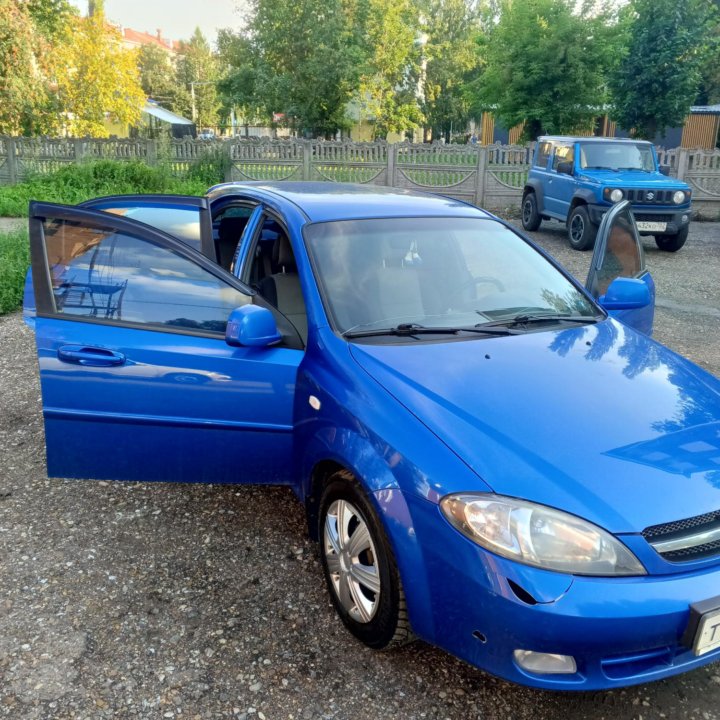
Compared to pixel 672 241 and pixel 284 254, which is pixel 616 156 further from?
pixel 284 254

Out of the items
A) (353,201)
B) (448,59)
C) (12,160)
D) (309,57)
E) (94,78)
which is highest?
(448,59)

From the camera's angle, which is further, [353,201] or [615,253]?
[615,253]

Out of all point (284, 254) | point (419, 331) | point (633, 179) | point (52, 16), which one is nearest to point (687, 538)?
point (419, 331)

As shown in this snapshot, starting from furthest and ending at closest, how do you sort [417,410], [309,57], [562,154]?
1. [309,57]
2. [562,154]
3. [417,410]

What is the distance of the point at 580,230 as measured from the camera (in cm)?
1166

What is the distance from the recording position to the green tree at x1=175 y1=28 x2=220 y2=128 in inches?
2744

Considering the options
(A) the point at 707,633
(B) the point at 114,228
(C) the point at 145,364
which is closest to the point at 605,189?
(B) the point at 114,228

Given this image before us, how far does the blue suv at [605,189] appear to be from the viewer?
11.1m

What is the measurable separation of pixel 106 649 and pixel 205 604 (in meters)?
0.42

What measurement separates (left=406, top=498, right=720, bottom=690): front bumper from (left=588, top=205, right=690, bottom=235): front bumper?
9.99 m

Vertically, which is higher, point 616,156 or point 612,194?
point 616,156

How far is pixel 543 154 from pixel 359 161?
526cm

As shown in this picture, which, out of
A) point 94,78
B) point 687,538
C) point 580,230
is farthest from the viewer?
point 94,78

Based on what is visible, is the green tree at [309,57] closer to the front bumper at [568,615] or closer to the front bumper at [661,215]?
the front bumper at [661,215]
